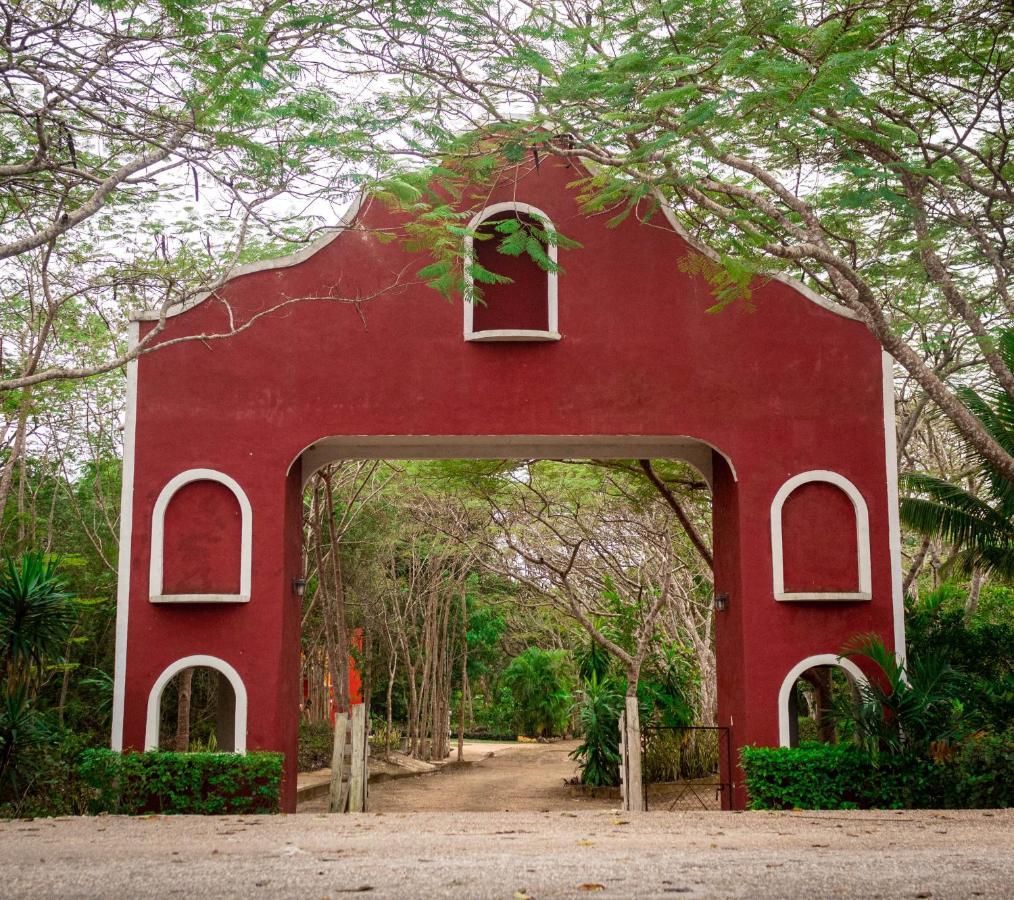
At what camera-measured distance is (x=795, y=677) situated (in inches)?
475

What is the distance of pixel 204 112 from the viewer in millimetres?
8180

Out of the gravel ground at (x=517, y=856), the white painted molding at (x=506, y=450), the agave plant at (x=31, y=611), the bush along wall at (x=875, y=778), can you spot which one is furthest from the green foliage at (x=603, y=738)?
the agave plant at (x=31, y=611)

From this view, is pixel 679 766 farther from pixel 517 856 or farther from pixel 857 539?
pixel 517 856

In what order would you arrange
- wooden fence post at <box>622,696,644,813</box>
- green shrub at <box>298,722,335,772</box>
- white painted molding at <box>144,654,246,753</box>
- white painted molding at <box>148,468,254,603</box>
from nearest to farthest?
white painted molding at <box>144,654,246,753</box> < white painted molding at <box>148,468,254,603</box> < wooden fence post at <box>622,696,644,813</box> < green shrub at <box>298,722,335,772</box>

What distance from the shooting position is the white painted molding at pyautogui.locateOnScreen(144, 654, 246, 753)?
461 inches

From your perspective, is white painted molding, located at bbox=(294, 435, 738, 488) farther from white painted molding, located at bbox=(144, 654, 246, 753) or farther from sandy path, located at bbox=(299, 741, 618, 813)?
sandy path, located at bbox=(299, 741, 618, 813)

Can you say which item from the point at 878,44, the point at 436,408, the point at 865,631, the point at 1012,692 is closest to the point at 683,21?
the point at 878,44

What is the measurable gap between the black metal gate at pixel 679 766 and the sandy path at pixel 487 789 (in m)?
0.93

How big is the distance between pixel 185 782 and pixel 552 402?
5.54 metres

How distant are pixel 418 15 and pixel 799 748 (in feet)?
26.4

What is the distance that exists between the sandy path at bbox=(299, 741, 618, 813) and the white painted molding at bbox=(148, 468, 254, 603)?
3773 millimetres

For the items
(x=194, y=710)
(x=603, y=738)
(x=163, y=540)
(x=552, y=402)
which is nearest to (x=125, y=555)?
(x=163, y=540)

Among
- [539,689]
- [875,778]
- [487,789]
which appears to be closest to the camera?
[875,778]

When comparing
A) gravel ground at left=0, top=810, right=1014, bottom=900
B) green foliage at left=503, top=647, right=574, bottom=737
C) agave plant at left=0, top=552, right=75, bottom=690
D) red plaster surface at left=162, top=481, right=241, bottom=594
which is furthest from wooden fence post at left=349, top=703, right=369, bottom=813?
green foliage at left=503, top=647, right=574, bottom=737
